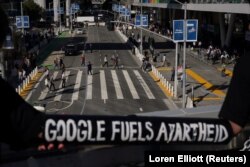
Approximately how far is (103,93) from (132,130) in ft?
110

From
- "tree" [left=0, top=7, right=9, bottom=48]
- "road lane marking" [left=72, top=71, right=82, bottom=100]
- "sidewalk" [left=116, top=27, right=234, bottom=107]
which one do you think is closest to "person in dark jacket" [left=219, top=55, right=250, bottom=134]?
"tree" [left=0, top=7, right=9, bottom=48]

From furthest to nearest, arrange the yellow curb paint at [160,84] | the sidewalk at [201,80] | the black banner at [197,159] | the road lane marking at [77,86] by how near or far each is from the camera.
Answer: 1. the yellow curb paint at [160,84]
2. the road lane marking at [77,86]
3. the sidewalk at [201,80]
4. the black banner at [197,159]

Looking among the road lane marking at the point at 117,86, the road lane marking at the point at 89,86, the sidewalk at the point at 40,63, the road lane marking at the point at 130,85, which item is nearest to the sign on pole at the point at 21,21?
the sidewalk at the point at 40,63

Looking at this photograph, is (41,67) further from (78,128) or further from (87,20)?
(87,20)

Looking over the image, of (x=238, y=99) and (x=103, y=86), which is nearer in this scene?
(x=238, y=99)

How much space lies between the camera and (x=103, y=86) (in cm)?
3872

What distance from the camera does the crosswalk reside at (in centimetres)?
3478

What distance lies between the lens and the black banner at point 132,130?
6.66ft

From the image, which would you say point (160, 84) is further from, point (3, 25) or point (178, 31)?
A: point (3, 25)

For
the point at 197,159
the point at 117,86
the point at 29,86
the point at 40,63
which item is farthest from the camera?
the point at 40,63

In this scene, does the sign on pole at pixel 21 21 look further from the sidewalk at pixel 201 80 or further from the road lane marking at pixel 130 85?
the road lane marking at pixel 130 85

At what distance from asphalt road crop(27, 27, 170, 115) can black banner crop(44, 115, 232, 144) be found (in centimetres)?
2582

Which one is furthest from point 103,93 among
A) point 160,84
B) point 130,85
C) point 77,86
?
point 160,84

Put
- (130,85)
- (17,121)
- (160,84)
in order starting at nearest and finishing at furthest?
(17,121) → (130,85) → (160,84)
